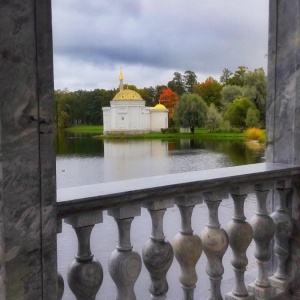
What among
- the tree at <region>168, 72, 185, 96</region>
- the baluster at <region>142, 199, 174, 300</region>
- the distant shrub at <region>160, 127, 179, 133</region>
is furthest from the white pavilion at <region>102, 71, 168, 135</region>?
the baluster at <region>142, 199, 174, 300</region>

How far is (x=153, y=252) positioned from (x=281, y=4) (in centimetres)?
161

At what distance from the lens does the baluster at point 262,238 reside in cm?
228

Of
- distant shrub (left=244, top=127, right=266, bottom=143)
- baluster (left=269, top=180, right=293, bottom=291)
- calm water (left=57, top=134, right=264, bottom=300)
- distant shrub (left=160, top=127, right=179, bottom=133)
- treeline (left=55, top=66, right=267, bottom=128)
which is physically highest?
treeline (left=55, top=66, right=267, bottom=128)

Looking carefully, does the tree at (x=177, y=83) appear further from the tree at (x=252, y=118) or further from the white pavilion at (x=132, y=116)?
the tree at (x=252, y=118)

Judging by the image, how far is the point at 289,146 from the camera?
2.50 m

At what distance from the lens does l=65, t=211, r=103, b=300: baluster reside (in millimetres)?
1562

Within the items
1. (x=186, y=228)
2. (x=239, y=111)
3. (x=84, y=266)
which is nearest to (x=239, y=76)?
(x=239, y=111)

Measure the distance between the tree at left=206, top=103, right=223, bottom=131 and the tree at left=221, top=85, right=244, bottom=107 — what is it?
888 mm

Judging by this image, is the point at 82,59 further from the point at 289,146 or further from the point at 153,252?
the point at 153,252

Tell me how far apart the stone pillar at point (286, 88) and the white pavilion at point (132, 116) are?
20.8 metres

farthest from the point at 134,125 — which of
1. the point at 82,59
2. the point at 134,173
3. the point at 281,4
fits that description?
the point at 281,4

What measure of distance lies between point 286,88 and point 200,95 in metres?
28.1

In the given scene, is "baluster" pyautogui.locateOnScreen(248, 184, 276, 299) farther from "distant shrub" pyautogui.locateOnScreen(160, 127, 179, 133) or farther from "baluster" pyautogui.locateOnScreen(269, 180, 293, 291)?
"distant shrub" pyautogui.locateOnScreen(160, 127, 179, 133)

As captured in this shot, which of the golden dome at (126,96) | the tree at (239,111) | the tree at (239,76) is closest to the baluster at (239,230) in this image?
the golden dome at (126,96)
